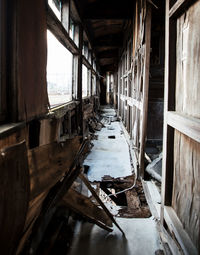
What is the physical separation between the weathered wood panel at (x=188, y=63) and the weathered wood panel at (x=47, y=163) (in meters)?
1.06

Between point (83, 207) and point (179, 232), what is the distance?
1.11 m

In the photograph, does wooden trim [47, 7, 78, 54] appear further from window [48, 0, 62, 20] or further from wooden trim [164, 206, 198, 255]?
wooden trim [164, 206, 198, 255]

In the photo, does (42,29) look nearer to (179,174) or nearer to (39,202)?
(39,202)

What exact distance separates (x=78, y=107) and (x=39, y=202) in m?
4.79

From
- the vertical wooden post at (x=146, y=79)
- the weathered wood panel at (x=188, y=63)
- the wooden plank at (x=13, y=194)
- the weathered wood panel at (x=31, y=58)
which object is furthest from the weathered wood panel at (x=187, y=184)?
A: the vertical wooden post at (x=146, y=79)

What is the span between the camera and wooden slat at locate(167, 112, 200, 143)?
147cm

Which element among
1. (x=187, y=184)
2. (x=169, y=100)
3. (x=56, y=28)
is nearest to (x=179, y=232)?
(x=187, y=184)

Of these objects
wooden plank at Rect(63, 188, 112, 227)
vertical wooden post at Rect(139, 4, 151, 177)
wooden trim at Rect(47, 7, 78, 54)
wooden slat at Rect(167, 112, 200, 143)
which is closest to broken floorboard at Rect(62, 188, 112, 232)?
wooden plank at Rect(63, 188, 112, 227)

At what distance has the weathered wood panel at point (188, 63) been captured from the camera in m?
1.59

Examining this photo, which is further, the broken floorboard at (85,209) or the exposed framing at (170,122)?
the broken floorboard at (85,209)

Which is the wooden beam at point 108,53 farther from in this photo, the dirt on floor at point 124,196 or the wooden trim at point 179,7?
the wooden trim at point 179,7

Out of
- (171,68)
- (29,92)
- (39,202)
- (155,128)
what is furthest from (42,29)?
(155,128)

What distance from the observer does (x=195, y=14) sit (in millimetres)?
1625

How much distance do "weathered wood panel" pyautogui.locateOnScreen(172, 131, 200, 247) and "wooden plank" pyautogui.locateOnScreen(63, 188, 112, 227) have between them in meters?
0.91
